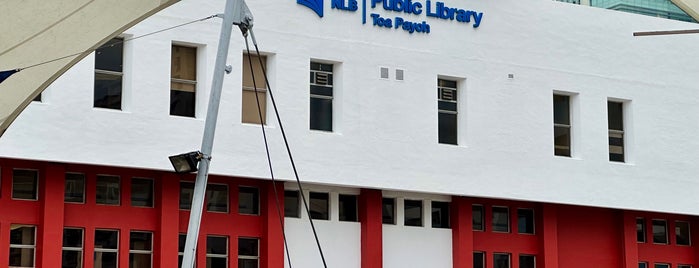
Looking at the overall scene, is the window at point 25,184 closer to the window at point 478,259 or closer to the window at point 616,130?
the window at point 478,259

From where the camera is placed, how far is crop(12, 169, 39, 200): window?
86.5 ft

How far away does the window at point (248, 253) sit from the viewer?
2872cm

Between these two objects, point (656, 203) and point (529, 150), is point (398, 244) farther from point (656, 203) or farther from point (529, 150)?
point (656, 203)

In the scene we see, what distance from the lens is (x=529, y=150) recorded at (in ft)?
103

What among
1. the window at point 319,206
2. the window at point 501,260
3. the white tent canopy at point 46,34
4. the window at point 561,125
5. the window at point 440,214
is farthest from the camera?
the window at point 561,125

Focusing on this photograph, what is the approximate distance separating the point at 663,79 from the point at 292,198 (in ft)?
32.6

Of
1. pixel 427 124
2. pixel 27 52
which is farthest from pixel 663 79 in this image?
pixel 27 52

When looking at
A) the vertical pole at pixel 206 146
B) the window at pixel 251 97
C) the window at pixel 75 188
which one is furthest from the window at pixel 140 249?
the vertical pole at pixel 206 146

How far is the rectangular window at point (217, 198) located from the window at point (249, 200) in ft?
1.01

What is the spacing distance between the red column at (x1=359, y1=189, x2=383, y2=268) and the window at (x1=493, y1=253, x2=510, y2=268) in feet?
11.0

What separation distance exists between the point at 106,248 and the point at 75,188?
4.25 ft

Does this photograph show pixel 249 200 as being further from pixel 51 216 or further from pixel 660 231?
pixel 660 231

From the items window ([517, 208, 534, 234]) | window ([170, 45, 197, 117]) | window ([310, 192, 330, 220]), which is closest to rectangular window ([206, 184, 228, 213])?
window ([170, 45, 197, 117])

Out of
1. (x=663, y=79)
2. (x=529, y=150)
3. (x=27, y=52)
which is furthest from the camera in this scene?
(x=663, y=79)
